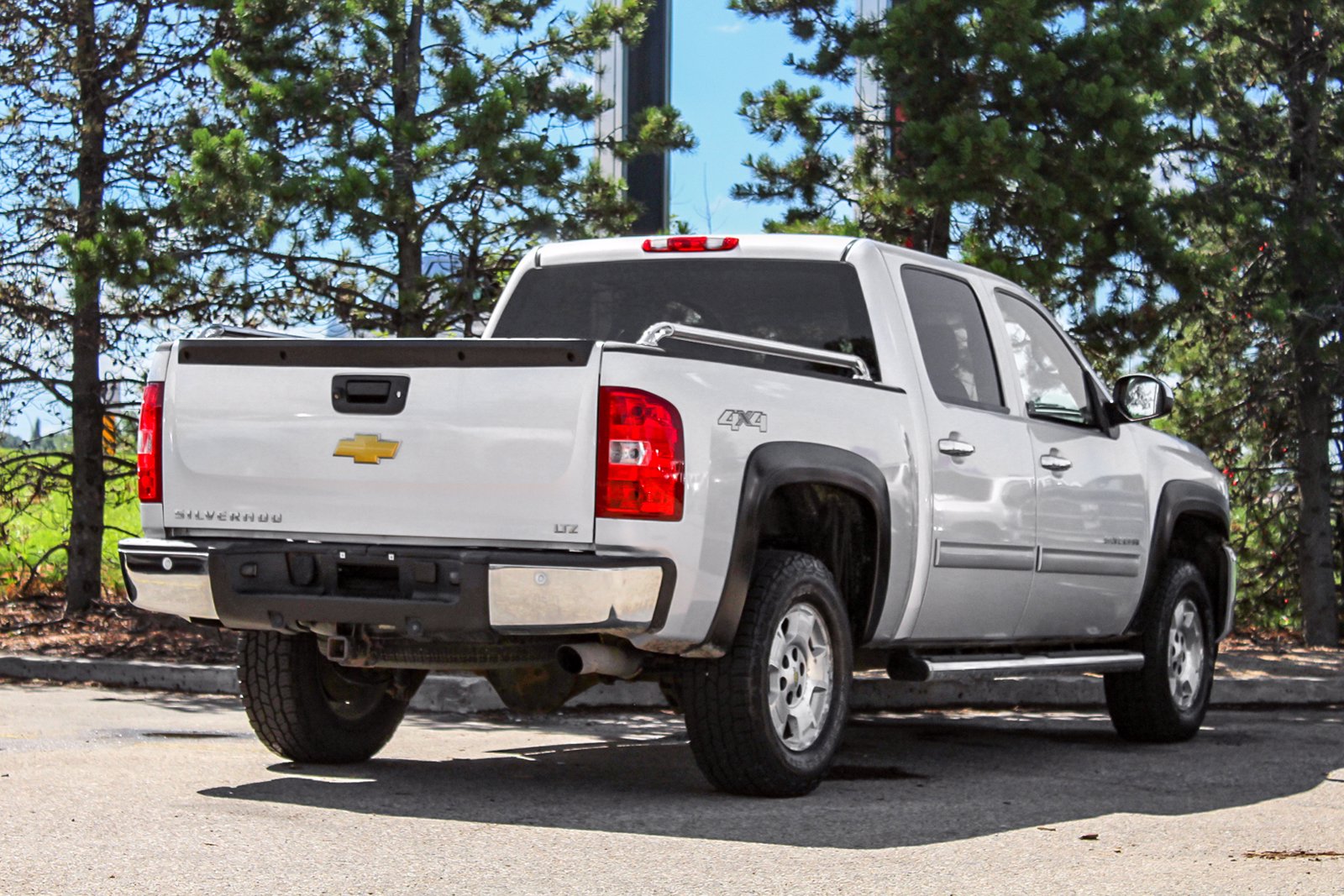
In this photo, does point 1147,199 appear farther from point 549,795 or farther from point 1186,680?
point 549,795

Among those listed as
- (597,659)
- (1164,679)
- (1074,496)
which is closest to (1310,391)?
(1164,679)

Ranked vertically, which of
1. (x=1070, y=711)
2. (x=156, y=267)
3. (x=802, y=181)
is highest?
(x=802, y=181)

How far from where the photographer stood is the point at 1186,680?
9148mm

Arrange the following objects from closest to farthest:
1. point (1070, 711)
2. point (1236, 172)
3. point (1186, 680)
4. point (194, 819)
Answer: point (194, 819) → point (1186, 680) → point (1070, 711) → point (1236, 172)

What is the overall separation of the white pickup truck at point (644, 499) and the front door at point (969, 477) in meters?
0.02

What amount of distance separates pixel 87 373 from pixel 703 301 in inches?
305

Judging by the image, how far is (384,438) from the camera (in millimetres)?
6055

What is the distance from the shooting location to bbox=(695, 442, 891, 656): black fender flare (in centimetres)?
607

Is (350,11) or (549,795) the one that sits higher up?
(350,11)

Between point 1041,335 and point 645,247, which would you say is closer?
point 645,247

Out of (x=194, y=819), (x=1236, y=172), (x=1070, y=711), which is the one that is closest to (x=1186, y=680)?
(x=1070, y=711)

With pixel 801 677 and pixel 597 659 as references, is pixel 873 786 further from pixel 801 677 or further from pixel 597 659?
pixel 597 659

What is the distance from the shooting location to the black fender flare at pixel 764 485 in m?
6.07

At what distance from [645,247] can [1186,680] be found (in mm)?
3589
